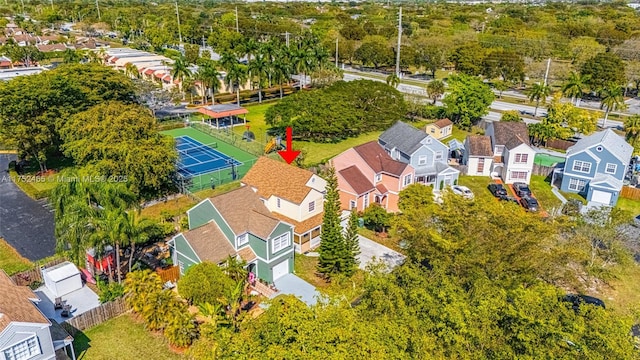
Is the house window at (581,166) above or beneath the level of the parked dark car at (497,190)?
above

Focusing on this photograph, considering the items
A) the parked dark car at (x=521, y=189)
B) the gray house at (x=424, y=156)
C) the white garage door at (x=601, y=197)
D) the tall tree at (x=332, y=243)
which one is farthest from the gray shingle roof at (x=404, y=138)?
the white garage door at (x=601, y=197)

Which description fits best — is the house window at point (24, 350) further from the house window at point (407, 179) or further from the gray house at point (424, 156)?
the gray house at point (424, 156)

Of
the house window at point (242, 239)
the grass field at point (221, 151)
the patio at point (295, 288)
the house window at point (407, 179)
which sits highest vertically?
the house window at point (242, 239)

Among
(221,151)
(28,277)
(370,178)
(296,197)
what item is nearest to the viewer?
(28,277)

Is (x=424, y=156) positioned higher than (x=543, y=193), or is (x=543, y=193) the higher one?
(x=424, y=156)

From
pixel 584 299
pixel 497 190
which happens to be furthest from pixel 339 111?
pixel 584 299

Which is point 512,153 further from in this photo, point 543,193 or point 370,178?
point 370,178

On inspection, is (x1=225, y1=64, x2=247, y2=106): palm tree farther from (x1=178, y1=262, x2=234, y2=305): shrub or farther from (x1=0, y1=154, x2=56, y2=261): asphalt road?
(x1=178, y1=262, x2=234, y2=305): shrub

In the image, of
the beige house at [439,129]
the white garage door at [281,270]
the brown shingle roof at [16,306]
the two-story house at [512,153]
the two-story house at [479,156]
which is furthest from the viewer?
the beige house at [439,129]
